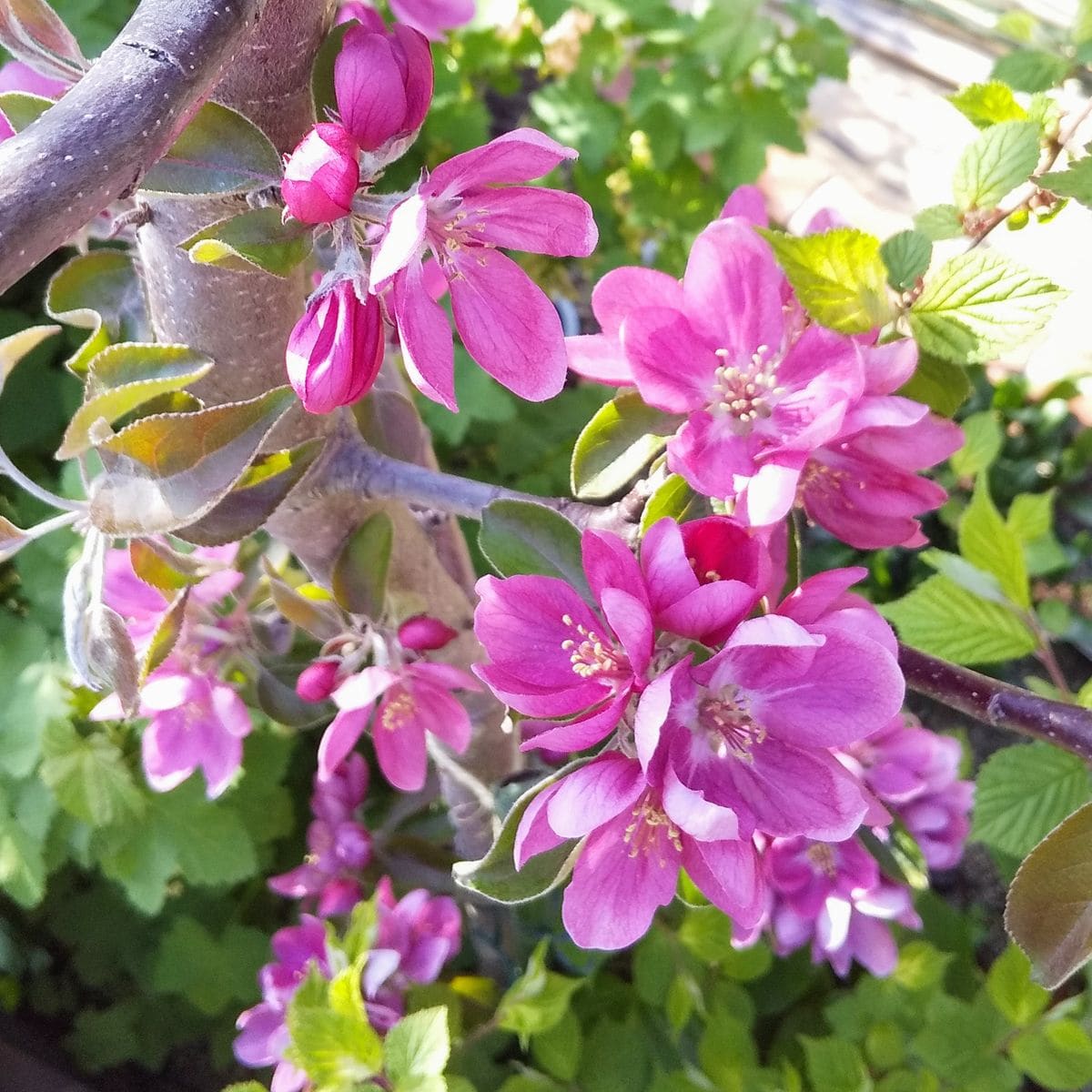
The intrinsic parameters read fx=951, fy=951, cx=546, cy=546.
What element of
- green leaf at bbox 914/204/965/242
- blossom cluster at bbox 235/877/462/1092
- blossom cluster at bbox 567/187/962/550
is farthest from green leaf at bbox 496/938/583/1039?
green leaf at bbox 914/204/965/242

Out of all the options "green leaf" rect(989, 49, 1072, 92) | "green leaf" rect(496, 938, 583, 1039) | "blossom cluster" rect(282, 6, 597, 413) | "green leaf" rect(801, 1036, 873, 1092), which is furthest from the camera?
"green leaf" rect(801, 1036, 873, 1092)

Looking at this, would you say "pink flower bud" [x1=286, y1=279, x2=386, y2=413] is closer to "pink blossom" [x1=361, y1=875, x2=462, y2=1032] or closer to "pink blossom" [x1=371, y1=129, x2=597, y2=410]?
"pink blossom" [x1=371, y1=129, x2=597, y2=410]

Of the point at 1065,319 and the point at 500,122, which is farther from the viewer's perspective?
the point at 500,122

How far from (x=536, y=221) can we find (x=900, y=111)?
242cm

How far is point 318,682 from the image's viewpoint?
0.62 m

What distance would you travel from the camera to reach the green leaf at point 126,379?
16.2 inches

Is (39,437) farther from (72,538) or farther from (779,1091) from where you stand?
(779,1091)

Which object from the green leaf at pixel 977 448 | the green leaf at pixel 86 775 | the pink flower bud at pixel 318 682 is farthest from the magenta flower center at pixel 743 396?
the green leaf at pixel 977 448

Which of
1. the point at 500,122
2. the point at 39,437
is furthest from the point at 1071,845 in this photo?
the point at 500,122

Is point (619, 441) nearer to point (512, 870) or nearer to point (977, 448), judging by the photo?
point (512, 870)

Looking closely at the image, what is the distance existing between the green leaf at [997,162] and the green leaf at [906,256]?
34 millimetres

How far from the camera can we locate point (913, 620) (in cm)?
76

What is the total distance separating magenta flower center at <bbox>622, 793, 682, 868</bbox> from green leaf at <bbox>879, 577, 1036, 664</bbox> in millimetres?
387

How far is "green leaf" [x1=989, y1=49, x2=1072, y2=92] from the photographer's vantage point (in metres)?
0.56
